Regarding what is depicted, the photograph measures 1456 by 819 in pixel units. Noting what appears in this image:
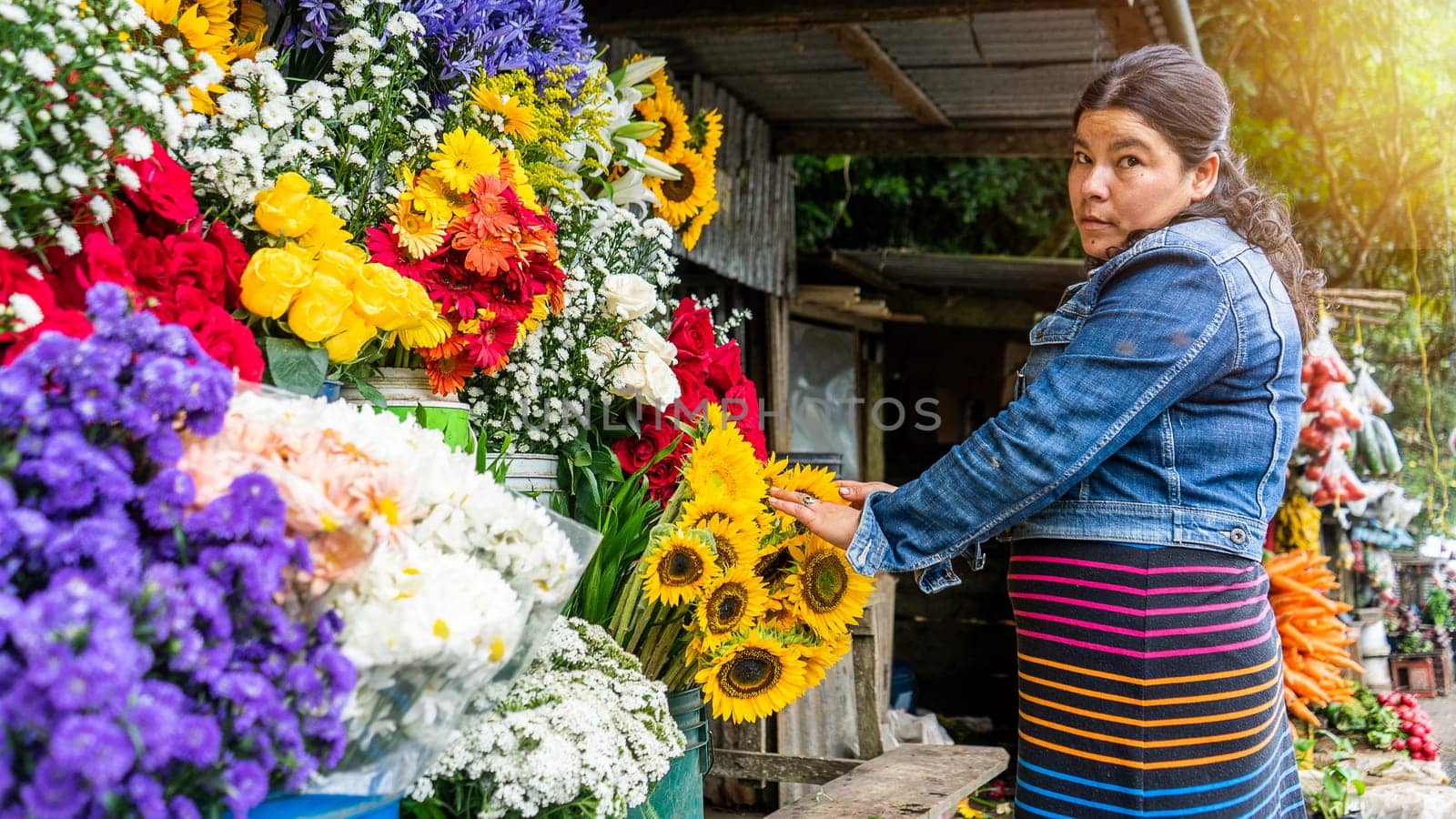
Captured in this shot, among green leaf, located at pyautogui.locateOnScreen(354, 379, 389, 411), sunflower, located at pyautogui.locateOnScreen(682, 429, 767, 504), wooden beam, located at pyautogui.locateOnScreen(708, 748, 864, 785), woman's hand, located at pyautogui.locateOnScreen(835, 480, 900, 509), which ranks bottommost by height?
wooden beam, located at pyautogui.locateOnScreen(708, 748, 864, 785)

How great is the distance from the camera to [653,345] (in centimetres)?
182

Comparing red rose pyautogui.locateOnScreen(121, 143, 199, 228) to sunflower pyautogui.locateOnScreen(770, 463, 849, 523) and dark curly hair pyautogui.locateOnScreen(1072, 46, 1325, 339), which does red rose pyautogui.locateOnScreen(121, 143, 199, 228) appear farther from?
dark curly hair pyautogui.locateOnScreen(1072, 46, 1325, 339)

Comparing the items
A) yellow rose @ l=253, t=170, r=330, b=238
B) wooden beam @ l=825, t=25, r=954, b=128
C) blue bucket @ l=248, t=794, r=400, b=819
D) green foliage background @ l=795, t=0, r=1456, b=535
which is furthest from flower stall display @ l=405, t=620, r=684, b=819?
green foliage background @ l=795, t=0, r=1456, b=535

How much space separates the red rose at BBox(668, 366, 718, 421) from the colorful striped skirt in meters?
0.61

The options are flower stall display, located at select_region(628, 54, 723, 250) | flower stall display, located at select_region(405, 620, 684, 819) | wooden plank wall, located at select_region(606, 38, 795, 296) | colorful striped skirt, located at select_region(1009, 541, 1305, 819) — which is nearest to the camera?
flower stall display, located at select_region(405, 620, 684, 819)

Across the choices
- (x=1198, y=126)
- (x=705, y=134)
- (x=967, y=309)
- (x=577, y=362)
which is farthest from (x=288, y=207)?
(x=967, y=309)

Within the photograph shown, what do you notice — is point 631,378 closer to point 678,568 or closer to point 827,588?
point 678,568

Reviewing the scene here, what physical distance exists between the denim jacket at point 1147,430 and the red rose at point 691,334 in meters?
0.45

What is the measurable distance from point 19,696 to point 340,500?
264 mm

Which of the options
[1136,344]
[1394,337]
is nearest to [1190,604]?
[1136,344]

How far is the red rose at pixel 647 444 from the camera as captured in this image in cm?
187

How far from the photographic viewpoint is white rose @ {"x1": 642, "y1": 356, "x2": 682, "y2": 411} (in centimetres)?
177

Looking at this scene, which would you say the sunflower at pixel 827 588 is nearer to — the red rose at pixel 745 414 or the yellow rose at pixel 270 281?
the red rose at pixel 745 414

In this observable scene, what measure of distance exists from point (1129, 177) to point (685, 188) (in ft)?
3.57
